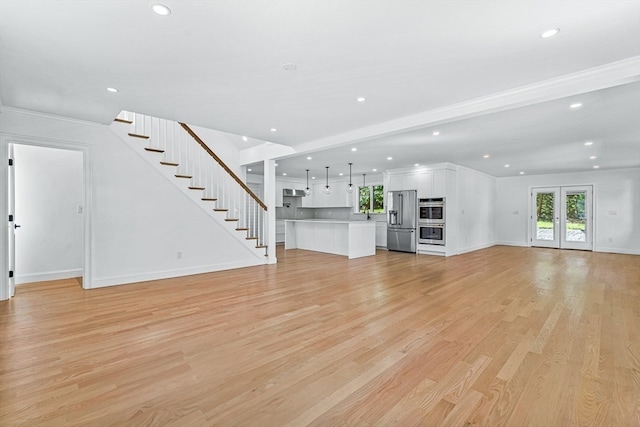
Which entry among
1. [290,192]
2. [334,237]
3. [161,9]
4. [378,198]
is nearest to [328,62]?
[161,9]

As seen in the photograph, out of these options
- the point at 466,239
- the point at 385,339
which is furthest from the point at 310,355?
the point at 466,239

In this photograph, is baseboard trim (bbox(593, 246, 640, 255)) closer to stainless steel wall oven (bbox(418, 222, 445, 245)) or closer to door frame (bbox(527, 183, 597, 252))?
door frame (bbox(527, 183, 597, 252))

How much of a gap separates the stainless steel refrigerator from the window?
1179mm

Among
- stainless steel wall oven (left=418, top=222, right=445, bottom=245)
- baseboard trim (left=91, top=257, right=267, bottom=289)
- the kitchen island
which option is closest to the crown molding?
baseboard trim (left=91, top=257, right=267, bottom=289)

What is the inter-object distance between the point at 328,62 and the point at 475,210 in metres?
8.56

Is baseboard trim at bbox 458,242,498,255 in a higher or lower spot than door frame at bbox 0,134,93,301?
lower

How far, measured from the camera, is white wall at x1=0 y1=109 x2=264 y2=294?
4.36 meters

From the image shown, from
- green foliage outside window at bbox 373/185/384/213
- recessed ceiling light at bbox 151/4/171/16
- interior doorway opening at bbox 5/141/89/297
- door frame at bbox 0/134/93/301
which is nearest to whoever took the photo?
recessed ceiling light at bbox 151/4/171/16

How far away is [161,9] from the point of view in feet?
6.57

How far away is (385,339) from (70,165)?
6.18 metres

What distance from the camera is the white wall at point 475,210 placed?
8797mm

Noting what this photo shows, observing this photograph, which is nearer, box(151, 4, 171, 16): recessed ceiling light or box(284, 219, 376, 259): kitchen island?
box(151, 4, 171, 16): recessed ceiling light

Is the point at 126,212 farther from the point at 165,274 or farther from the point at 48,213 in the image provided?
the point at 48,213

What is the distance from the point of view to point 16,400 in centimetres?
187
